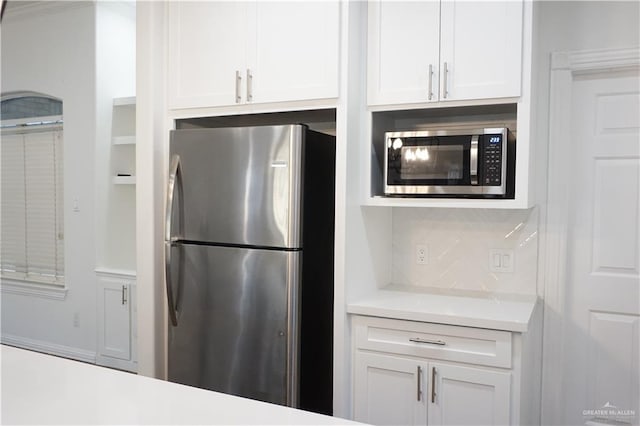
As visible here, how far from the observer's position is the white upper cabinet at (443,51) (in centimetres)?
221

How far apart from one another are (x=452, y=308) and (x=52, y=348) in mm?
3923

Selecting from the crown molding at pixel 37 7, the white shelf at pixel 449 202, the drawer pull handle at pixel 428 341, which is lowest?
the drawer pull handle at pixel 428 341

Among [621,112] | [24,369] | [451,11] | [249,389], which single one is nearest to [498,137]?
[451,11]

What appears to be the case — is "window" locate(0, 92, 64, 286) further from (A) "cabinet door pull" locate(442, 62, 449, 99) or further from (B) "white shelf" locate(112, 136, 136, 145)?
(A) "cabinet door pull" locate(442, 62, 449, 99)

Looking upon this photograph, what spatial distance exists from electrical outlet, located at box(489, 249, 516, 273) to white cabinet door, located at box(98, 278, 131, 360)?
2816 millimetres

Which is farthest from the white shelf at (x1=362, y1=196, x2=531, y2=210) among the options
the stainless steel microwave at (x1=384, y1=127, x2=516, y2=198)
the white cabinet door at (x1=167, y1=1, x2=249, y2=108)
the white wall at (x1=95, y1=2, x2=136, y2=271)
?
the white wall at (x1=95, y1=2, x2=136, y2=271)

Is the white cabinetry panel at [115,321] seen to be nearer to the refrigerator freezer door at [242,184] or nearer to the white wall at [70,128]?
the white wall at [70,128]

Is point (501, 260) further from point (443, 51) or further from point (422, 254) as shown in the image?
point (443, 51)

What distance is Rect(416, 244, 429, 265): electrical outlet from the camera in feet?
9.42

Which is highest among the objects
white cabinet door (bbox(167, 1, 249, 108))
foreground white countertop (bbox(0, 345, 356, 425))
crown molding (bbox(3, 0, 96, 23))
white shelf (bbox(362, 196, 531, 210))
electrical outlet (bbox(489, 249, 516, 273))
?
crown molding (bbox(3, 0, 96, 23))

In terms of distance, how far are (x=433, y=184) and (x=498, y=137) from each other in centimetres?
34

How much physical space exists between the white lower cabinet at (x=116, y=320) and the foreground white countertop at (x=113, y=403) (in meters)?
3.04

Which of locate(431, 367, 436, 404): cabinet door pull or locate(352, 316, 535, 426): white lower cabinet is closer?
locate(352, 316, 535, 426): white lower cabinet

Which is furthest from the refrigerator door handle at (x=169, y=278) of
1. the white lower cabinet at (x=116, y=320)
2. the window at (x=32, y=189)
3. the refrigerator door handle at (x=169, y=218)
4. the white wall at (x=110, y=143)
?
the window at (x=32, y=189)
